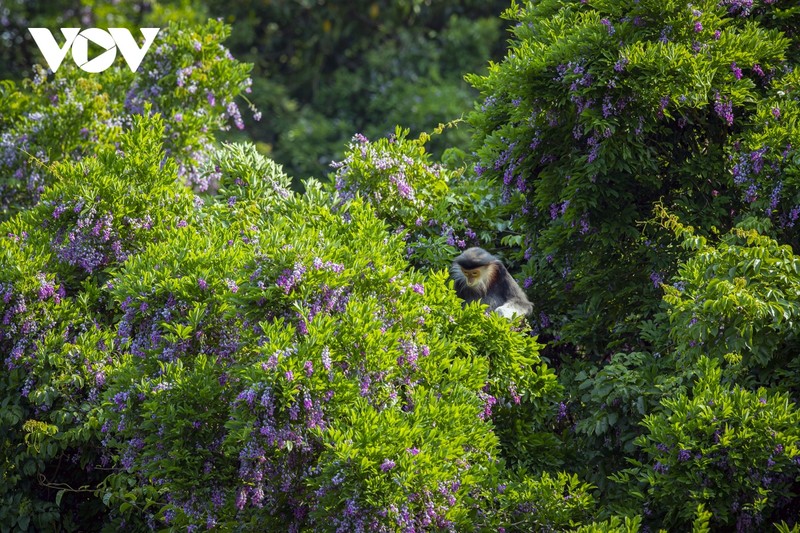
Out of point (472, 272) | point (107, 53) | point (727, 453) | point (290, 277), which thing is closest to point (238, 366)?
point (290, 277)

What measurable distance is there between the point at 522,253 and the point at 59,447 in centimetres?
381

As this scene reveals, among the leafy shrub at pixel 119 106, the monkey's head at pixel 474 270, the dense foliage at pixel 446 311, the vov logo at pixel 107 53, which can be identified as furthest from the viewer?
the vov logo at pixel 107 53

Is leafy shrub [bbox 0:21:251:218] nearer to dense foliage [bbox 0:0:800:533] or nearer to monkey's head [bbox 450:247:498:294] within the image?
dense foliage [bbox 0:0:800:533]

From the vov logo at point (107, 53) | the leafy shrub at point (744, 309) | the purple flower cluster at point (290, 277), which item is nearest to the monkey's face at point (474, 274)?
the leafy shrub at point (744, 309)

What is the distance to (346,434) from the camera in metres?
6.18

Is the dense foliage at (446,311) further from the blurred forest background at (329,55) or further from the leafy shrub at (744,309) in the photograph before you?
the blurred forest background at (329,55)

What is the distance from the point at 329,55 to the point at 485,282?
14.1m

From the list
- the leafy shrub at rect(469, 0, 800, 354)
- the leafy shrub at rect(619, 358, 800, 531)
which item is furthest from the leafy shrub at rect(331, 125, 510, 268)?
the leafy shrub at rect(619, 358, 800, 531)

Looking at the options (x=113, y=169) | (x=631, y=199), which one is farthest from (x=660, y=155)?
(x=113, y=169)

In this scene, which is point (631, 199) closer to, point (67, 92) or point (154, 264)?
point (154, 264)

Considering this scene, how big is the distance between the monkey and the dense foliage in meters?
0.29

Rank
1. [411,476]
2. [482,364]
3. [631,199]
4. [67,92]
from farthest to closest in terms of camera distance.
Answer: [67,92], [631,199], [482,364], [411,476]

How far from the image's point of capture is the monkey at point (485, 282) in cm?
857

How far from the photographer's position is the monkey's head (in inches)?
337
